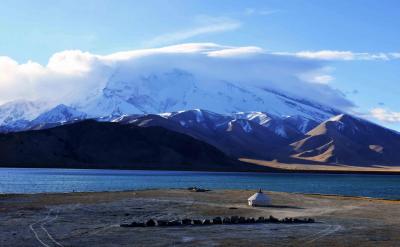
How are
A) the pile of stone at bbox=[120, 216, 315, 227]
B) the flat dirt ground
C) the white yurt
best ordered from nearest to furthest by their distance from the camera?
the flat dirt ground < the pile of stone at bbox=[120, 216, 315, 227] < the white yurt

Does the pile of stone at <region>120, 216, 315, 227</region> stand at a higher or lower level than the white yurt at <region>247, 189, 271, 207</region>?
lower

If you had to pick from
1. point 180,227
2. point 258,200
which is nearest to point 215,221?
point 180,227

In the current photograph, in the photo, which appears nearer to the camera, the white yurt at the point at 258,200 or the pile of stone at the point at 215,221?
the pile of stone at the point at 215,221

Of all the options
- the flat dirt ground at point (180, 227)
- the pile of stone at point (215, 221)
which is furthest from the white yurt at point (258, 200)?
the pile of stone at point (215, 221)

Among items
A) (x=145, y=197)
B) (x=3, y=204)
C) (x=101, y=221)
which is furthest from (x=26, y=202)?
(x=101, y=221)

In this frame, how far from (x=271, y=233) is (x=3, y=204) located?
915 inches

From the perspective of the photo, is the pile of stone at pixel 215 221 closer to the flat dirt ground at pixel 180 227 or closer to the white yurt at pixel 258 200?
the flat dirt ground at pixel 180 227

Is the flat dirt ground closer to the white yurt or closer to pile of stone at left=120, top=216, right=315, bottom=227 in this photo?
the white yurt

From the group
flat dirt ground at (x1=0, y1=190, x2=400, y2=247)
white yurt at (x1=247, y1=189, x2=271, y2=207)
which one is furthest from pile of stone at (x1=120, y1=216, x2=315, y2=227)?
white yurt at (x1=247, y1=189, x2=271, y2=207)

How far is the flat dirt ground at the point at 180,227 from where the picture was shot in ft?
93.6

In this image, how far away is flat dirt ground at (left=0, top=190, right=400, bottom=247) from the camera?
2854cm

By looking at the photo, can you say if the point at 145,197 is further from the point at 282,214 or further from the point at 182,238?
the point at 182,238

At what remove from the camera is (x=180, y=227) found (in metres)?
33.4

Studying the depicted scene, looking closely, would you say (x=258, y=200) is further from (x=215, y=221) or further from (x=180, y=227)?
(x=180, y=227)
